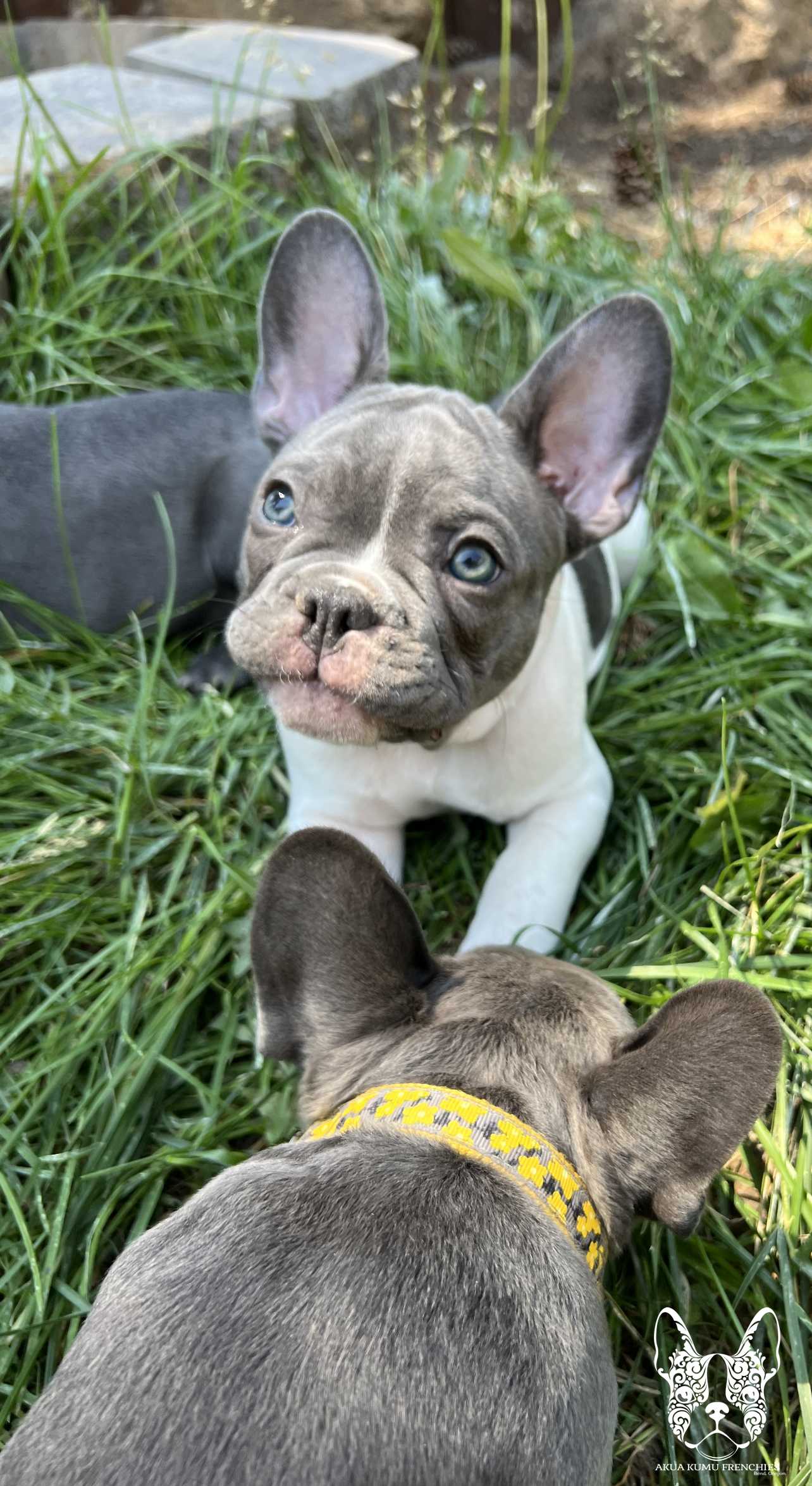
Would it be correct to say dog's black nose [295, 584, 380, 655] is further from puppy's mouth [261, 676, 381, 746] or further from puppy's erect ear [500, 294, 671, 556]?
puppy's erect ear [500, 294, 671, 556]

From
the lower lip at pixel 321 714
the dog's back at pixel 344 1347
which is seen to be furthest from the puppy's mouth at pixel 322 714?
the dog's back at pixel 344 1347

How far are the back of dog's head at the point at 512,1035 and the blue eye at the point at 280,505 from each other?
108 centimetres

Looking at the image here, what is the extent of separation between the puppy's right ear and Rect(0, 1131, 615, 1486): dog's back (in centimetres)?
39

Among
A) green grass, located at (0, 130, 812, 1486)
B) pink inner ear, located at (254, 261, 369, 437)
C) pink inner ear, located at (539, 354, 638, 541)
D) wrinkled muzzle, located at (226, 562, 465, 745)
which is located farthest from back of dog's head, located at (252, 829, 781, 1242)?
pink inner ear, located at (254, 261, 369, 437)

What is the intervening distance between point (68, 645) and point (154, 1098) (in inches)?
63.5

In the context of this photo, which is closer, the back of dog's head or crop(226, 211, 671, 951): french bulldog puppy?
A: the back of dog's head

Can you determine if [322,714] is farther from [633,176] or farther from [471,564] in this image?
Result: [633,176]

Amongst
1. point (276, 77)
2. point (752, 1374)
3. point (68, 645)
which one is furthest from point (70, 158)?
point (752, 1374)

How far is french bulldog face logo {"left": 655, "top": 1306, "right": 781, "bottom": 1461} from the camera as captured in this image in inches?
109

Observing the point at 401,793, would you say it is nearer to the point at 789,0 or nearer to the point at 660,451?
the point at 660,451

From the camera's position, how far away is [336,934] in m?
2.48

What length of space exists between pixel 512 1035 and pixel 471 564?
48.9 inches

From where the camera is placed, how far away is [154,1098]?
131 inches

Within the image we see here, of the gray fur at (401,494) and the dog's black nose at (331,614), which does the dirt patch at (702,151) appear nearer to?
the gray fur at (401,494)
